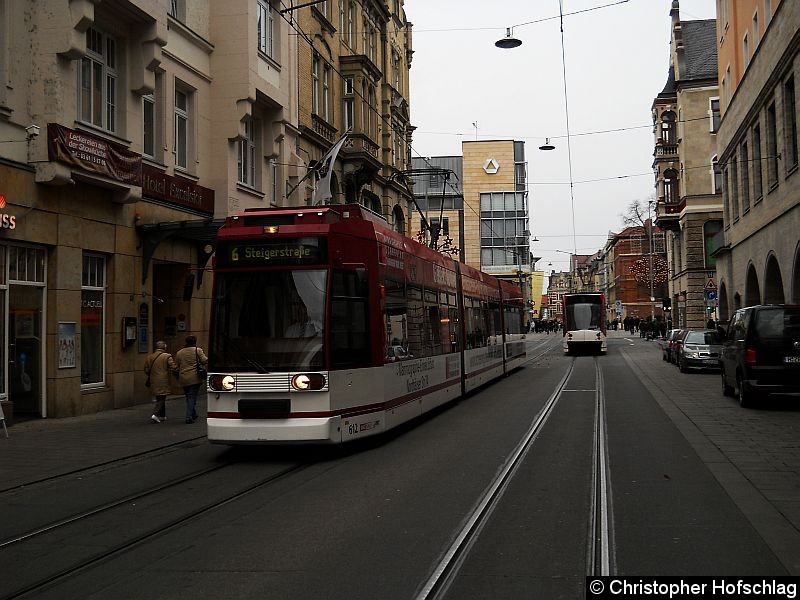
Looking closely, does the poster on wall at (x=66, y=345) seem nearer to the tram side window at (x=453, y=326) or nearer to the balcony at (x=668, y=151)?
the tram side window at (x=453, y=326)

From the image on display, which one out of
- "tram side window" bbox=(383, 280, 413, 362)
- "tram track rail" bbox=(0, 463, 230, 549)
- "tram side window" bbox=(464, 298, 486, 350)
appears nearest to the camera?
"tram track rail" bbox=(0, 463, 230, 549)

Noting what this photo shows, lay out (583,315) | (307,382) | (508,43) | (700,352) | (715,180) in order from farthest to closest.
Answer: (715,180) → (583,315) → (700,352) → (508,43) → (307,382)

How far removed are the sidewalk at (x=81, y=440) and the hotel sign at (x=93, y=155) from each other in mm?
4864

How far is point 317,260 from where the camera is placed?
1118 cm

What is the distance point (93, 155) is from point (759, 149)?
2510 centimetres

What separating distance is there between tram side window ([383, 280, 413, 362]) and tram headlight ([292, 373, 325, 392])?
5.67 feet

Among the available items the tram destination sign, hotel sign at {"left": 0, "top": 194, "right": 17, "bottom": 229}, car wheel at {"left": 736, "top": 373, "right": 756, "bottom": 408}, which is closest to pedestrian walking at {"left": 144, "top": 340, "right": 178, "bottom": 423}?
hotel sign at {"left": 0, "top": 194, "right": 17, "bottom": 229}

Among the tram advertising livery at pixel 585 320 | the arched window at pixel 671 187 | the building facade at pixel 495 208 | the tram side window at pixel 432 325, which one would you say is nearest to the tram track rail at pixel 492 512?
the tram side window at pixel 432 325

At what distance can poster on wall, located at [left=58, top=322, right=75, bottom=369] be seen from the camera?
646 inches

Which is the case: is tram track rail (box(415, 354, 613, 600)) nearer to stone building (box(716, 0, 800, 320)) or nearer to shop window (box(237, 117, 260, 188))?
shop window (box(237, 117, 260, 188))

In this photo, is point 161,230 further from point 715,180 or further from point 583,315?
point 715,180

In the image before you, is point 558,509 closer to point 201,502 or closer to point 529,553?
point 529,553

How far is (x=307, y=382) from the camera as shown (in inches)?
428

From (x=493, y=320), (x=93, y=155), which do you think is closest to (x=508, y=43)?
(x=493, y=320)
